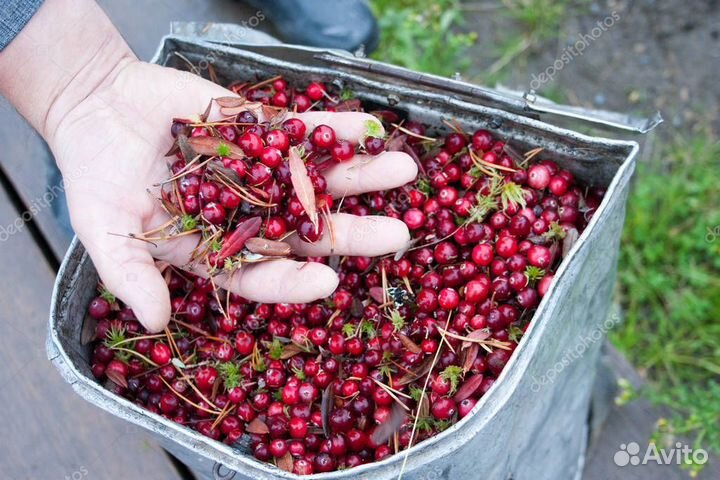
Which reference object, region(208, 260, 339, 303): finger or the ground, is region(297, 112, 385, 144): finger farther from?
the ground

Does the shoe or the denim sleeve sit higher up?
the denim sleeve

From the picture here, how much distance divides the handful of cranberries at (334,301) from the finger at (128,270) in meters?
0.11

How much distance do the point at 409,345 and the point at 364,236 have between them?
1.20 feet

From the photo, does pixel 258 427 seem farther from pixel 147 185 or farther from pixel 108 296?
pixel 147 185

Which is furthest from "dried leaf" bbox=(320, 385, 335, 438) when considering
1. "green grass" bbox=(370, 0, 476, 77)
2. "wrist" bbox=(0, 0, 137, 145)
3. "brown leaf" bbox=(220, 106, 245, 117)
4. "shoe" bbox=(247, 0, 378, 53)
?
"green grass" bbox=(370, 0, 476, 77)

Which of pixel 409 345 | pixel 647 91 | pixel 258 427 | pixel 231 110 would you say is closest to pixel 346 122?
pixel 231 110

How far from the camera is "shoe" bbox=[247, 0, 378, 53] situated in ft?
10.1

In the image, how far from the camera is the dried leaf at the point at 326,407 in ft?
6.66

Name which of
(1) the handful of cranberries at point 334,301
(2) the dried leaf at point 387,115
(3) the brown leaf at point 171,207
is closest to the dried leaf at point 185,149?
(1) the handful of cranberries at point 334,301

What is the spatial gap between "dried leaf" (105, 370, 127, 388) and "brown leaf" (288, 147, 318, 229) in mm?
774

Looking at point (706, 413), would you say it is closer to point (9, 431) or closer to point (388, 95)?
point (388, 95)

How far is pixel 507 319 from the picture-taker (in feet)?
6.68

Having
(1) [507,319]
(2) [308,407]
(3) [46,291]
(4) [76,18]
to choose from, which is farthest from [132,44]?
(1) [507,319]

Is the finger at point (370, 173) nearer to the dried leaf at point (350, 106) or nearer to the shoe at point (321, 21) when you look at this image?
the dried leaf at point (350, 106)
